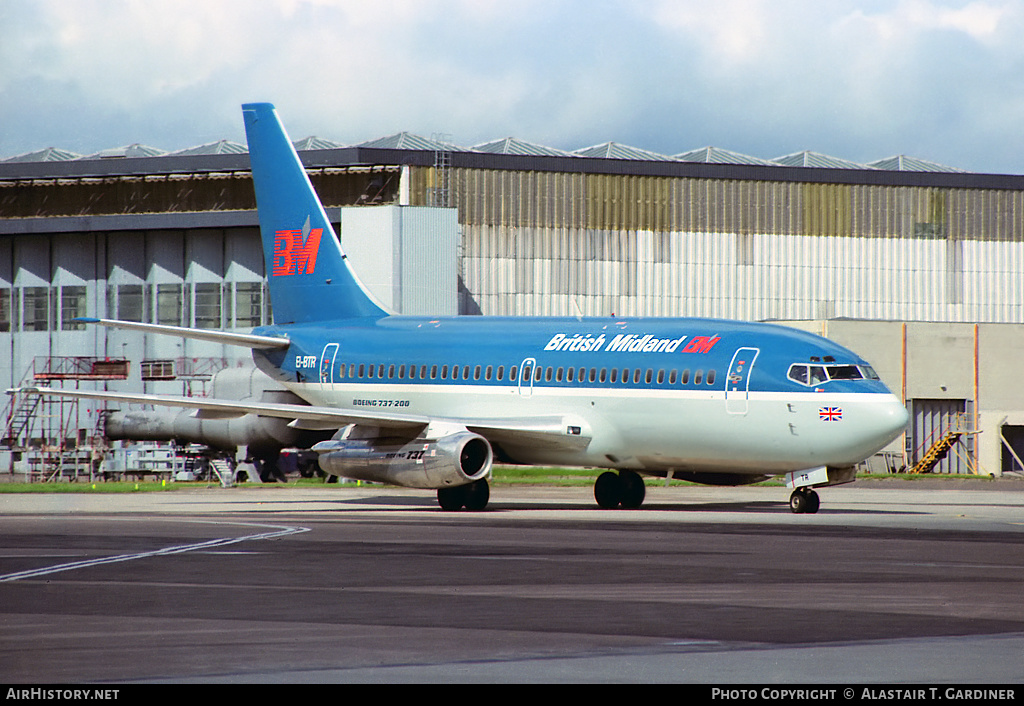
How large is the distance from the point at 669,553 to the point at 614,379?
13.7 m

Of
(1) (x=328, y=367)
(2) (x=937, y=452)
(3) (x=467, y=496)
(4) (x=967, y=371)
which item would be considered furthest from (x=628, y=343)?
(4) (x=967, y=371)

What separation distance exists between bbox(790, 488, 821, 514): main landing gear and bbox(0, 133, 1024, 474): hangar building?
2977cm

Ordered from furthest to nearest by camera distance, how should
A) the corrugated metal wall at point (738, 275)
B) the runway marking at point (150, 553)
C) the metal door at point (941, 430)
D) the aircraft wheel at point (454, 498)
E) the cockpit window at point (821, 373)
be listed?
the corrugated metal wall at point (738, 275)
the metal door at point (941, 430)
the aircraft wheel at point (454, 498)
the cockpit window at point (821, 373)
the runway marking at point (150, 553)

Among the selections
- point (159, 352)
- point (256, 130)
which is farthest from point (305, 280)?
point (159, 352)

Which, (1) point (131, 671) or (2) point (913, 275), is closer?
(1) point (131, 671)

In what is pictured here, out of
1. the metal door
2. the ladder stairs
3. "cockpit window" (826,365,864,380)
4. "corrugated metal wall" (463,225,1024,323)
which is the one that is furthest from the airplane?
the metal door

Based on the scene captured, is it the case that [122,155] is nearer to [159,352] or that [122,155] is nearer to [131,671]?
[159,352]

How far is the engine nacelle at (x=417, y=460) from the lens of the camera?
36.4m

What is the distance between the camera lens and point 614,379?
3716 cm

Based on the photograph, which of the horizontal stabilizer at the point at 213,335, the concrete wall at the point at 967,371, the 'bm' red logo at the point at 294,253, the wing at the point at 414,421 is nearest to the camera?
the wing at the point at 414,421

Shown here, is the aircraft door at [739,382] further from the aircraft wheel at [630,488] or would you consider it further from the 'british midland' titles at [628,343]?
the aircraft wheel at [630,488]

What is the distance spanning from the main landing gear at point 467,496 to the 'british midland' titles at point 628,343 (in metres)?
4.00

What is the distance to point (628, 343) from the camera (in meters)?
37.5

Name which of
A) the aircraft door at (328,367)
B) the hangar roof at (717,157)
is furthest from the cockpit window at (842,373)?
the hangar roof at (717,157)
